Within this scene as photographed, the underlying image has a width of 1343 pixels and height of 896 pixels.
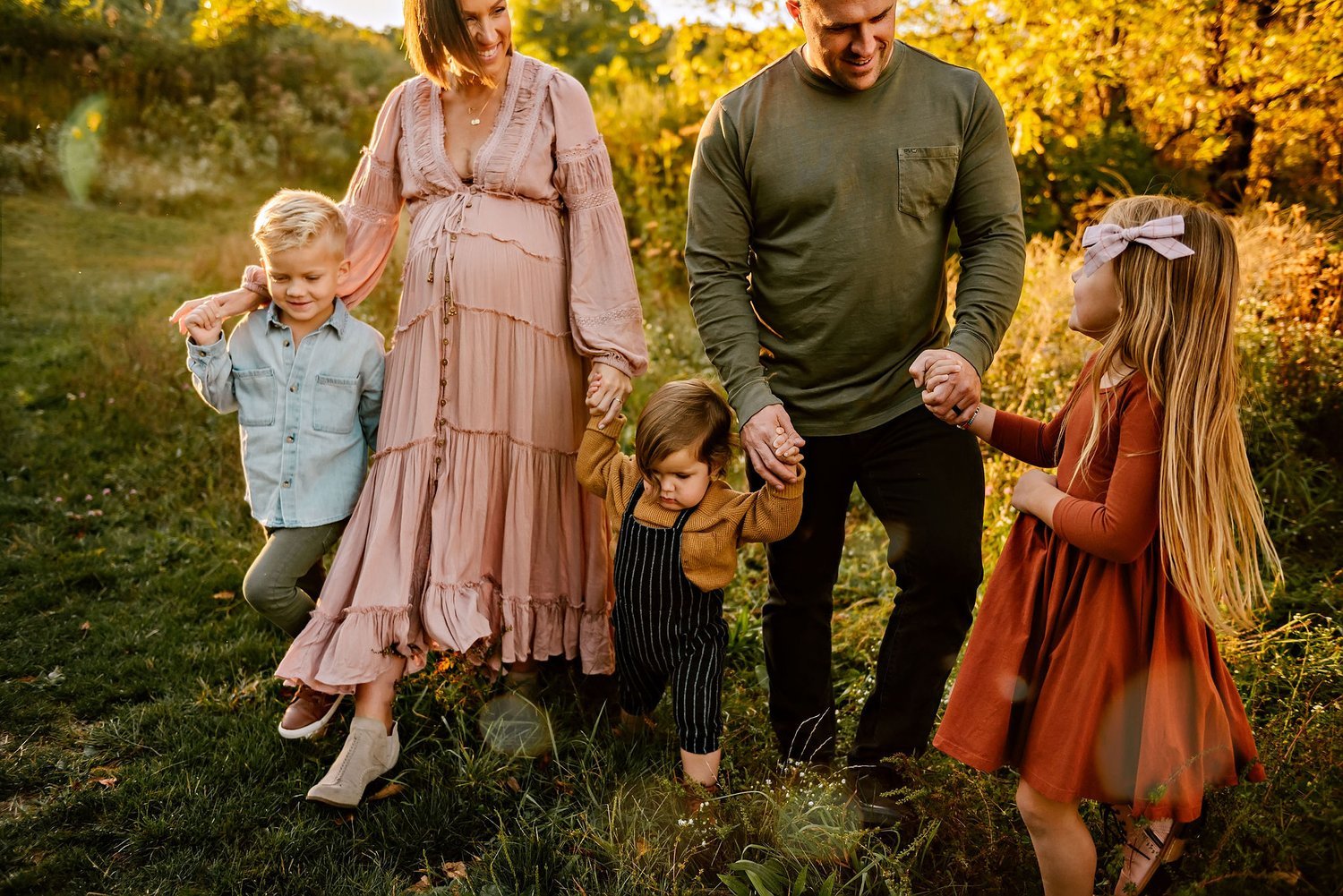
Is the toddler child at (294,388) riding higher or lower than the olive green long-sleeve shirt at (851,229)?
lower

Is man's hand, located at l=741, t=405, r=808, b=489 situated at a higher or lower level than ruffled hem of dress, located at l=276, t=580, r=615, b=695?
higher

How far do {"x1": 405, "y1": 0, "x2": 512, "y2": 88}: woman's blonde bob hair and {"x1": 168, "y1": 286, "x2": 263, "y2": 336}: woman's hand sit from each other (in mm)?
920

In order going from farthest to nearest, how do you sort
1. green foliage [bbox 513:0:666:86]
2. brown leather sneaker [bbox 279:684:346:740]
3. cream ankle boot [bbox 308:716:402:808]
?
green foliage [bbox 513:0:666:86]
brown leather sneaker [bbox 279:684:346:740]
cream ankle boot [bbox 308:716:402:808]

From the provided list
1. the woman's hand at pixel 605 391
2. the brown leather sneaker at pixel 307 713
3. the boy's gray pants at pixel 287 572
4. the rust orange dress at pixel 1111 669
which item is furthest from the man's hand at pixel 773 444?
the brown leather sneaker at pixel 307 713

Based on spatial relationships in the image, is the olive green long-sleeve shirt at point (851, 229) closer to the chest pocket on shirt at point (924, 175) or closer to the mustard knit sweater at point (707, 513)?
the chest pocket on shirt at point (924, 175)

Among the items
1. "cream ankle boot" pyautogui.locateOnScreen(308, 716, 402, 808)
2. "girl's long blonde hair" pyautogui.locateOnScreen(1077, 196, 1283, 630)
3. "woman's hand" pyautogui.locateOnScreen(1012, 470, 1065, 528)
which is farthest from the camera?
"cream ankle boot" pyautogui.locateOnScreen(308, 716, 402, 808)

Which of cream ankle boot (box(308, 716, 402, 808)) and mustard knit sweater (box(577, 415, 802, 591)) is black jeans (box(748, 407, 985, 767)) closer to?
mustard knit sweater (box(577, 415, 802, 591))

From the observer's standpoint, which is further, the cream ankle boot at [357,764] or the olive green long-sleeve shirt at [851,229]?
the cream ankle boot at [357,764]

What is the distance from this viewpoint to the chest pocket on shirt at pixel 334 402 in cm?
311

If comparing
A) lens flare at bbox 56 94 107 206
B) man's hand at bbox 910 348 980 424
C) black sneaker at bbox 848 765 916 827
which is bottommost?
black sneaker at bbox 848 765 916 827

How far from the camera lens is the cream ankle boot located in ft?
9.19

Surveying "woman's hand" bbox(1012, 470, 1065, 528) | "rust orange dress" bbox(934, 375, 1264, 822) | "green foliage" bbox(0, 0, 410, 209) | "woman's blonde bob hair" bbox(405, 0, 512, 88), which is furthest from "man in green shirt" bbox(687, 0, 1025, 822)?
"green foliage" bbox(0, 0, 410, 209)

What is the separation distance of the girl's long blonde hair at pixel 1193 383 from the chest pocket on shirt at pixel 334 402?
2245 mm

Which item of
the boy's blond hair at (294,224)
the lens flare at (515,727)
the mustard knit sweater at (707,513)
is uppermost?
the boy's blond hair at (294,224)
